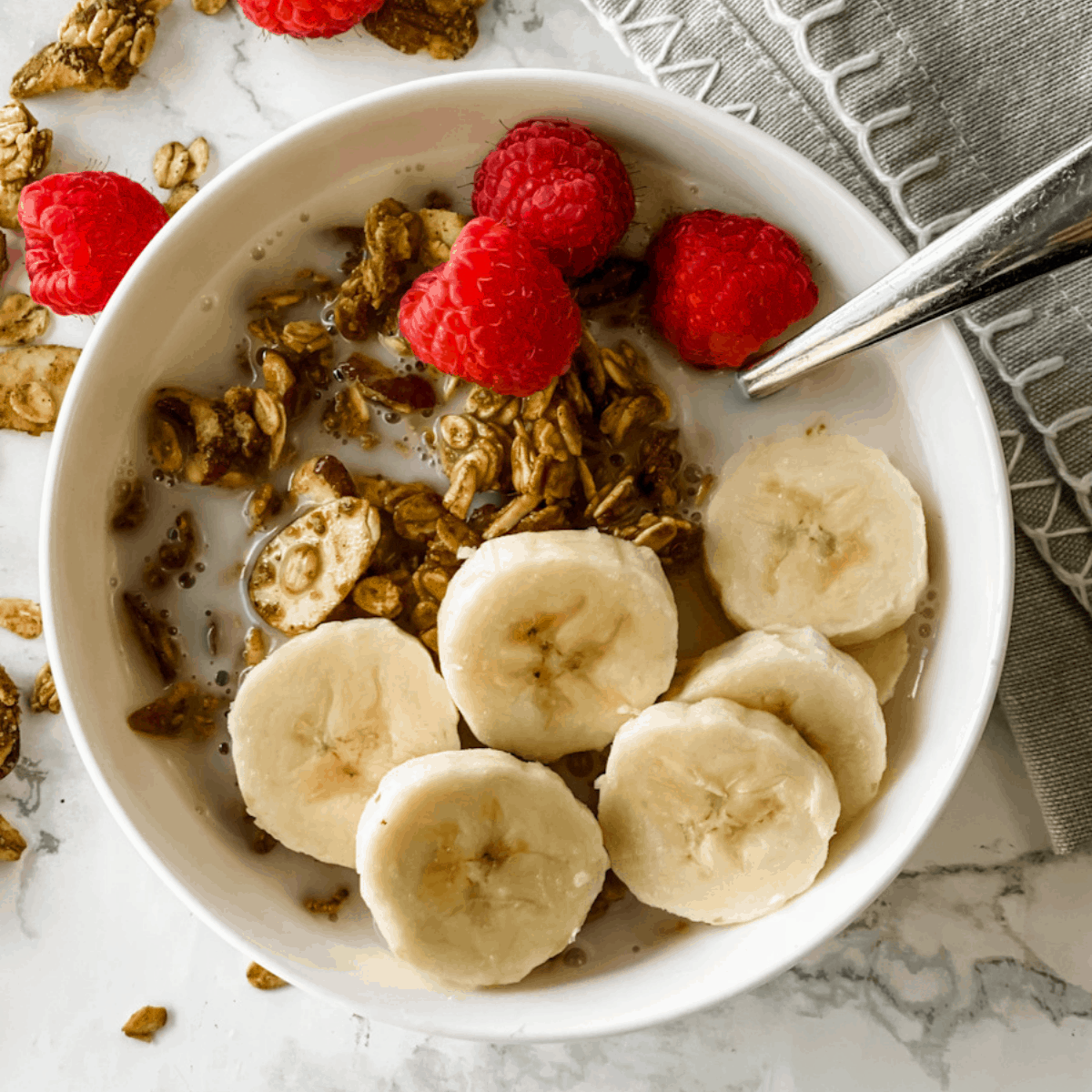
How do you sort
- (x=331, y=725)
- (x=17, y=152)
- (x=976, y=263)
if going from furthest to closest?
(x=17, y=152)
(x=331, y=725)
(x=976, y=263)

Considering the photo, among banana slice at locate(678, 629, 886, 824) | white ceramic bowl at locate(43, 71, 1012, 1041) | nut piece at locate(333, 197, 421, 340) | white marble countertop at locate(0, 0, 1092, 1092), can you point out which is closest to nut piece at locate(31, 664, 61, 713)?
white marble countertop at locate(0, 0, 1092, 1092)

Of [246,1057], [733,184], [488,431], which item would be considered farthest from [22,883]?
[733,184]

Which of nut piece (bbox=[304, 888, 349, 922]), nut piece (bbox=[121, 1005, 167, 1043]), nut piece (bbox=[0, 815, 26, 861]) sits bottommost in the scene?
nut piece (bbox=[121, 1005, 167, 1043])

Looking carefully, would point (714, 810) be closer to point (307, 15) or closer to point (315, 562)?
point (315, 562)

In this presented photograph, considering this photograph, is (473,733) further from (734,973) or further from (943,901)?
(943,901)

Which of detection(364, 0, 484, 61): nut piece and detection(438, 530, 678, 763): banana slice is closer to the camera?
detection(438, 530, 678, 763): banana slice

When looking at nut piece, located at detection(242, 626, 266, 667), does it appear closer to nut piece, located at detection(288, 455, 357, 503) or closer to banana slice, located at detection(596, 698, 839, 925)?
nut piece, located at detection(288, 455, 357, 503)

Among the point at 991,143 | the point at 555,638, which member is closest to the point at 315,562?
the point at 555,638
